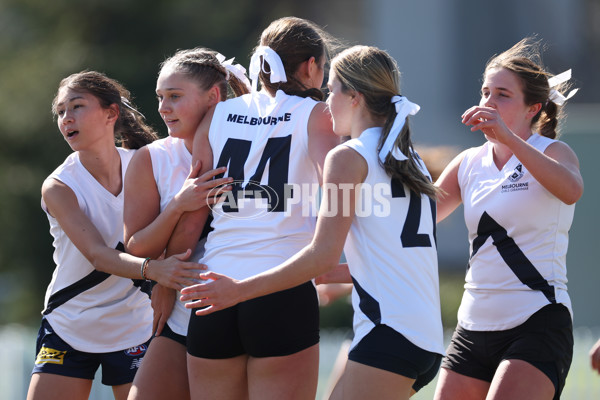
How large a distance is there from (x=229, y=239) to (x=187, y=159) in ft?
1.88

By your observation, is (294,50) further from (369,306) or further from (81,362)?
(81,362)

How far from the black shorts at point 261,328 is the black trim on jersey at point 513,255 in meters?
0.94

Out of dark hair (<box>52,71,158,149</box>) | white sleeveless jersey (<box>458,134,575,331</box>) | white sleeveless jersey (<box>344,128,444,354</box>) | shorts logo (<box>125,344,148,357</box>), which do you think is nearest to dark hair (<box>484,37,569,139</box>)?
white sleeveless jersey (<box>458,134,575,331</box>)

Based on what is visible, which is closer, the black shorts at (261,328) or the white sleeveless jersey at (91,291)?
the black shorts at (261,328)

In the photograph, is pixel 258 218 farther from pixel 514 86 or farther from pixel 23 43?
pixel 23 43

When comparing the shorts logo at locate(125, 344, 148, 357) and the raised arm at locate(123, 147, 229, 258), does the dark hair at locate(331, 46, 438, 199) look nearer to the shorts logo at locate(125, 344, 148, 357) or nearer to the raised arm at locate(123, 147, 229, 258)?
the raised arm at locate(123, 147, 229, 258)

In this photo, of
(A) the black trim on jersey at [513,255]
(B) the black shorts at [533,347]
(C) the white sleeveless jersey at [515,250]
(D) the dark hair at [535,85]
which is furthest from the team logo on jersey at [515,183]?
(B) the black shorts at [533,347]

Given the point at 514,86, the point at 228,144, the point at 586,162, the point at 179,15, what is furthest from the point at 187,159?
the point at 179,15

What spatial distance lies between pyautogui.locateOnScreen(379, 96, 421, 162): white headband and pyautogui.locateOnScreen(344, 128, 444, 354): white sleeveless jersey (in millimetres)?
40

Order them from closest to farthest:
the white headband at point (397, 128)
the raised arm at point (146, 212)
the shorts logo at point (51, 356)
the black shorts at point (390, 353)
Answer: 1. the black shorts at point (390, 353)
2. the white headband at point (397, 128)
3. the raised arm at point (146, 212)
4. the shorts logo at point (51, 356)

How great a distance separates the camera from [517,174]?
12.4 feet

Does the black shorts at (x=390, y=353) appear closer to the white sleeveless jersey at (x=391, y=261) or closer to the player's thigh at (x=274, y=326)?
the white sleeveless jersey at (x=391, y=261)

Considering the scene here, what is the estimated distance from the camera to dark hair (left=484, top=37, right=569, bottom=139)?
12.7 ft

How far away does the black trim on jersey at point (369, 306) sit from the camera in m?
3.04
